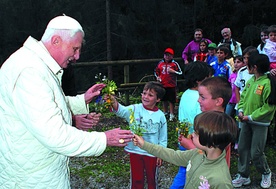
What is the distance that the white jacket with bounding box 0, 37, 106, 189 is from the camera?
205cm

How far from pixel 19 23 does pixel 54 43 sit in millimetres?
24716

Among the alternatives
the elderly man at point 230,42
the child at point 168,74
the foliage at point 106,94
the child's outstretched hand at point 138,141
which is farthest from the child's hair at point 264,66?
the child at point 168,74

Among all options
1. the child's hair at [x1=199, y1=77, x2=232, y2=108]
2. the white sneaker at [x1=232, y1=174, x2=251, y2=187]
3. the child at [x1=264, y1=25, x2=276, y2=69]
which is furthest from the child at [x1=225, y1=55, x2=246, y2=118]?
the child's hair at [x1=199, y1=77, x2=232, y2=108]

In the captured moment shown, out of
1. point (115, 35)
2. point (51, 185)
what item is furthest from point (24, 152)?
point (115, 35)

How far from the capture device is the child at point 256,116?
4191mm

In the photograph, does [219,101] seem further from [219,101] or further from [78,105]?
[78,105]

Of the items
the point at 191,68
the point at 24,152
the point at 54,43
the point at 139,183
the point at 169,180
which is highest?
the point at 54,43

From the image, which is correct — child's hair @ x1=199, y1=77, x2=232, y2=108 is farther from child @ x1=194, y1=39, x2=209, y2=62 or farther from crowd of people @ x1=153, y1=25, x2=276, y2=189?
child @ x1=194, y1=39, x2=209, y2=62

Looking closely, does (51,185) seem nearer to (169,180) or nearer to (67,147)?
(67,147)

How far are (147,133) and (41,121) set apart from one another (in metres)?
1.87

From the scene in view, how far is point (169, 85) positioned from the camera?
312 inches

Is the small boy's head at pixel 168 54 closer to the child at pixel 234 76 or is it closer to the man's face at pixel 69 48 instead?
the child at pixel 234 76

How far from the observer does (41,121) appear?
2.03 metres

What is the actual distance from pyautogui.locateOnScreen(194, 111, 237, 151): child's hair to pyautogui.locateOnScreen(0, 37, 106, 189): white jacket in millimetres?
721
